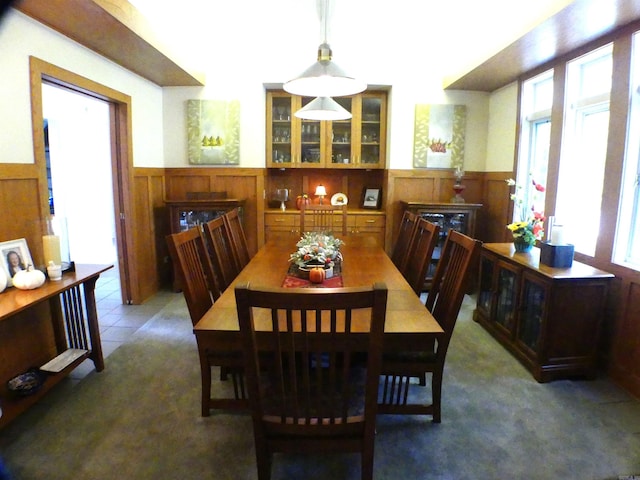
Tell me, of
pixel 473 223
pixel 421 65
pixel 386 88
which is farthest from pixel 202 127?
pixel 473 223

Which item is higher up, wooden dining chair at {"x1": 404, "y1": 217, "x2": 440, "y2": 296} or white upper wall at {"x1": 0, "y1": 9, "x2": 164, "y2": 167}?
white upper wall at {"x1": 0, "y1": 9, "x2": 164, "y2": 167}

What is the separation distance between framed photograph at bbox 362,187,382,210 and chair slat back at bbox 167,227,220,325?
2.80 metres

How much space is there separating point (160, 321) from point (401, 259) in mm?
2141

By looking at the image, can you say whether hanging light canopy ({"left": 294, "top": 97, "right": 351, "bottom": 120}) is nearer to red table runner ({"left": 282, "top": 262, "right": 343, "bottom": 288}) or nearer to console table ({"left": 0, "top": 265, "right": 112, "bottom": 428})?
red table runner ({"left": 282, "top": 262, "right": 343, "bottom": 288})

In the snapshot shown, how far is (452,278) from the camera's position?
6.64 feet

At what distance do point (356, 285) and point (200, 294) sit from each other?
809 millimetres

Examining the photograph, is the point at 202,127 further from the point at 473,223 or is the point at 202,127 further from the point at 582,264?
the point at 582,264

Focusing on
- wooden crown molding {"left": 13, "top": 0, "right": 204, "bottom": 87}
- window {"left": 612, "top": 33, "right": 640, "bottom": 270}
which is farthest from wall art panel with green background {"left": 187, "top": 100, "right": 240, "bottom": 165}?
window {"left": 612, "top": 33, "right": 640, "bottom": 270}

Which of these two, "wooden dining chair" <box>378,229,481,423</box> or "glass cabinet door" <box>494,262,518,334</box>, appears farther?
"glass cabinet door" <box>494,262,518,334</box>

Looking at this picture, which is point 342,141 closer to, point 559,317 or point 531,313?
point 531,313

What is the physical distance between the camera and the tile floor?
2947 millimetres

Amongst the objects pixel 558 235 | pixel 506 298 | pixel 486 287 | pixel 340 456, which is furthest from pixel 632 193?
pixel 340 456

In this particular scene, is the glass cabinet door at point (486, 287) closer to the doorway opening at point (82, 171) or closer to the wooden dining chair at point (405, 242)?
the wooden dining chair at point (405, 242)

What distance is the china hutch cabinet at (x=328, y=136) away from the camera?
453 centimetres
